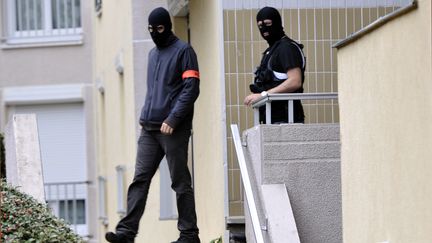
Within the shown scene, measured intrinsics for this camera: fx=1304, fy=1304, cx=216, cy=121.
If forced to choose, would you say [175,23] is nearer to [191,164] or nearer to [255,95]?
[191,164]

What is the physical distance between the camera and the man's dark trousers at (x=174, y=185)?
10320mm

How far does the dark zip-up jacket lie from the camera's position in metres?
10.4

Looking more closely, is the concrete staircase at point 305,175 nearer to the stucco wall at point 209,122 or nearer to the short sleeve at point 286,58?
the short sleeve at point 286,58

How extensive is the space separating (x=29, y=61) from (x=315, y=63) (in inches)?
652

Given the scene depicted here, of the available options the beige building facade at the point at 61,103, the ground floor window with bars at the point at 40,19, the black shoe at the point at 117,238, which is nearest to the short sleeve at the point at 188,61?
the black shoe at the point at 117,238

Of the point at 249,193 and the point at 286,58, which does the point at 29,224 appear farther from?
the point at 286,58

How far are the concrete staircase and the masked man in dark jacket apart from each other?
3.48 ft

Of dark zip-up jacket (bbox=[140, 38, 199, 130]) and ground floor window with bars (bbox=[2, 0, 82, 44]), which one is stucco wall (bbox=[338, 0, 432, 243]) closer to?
dark zip-up jacket (bbox=[140, 38, 199, 130])

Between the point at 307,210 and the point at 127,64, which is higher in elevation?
the point at 127,64

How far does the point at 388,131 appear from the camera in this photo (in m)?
7.21

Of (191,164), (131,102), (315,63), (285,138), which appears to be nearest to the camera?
(285,138)

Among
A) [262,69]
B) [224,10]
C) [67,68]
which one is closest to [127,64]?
[224,10]

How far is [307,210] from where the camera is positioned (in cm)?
940

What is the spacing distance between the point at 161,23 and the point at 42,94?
16392 millimetres
